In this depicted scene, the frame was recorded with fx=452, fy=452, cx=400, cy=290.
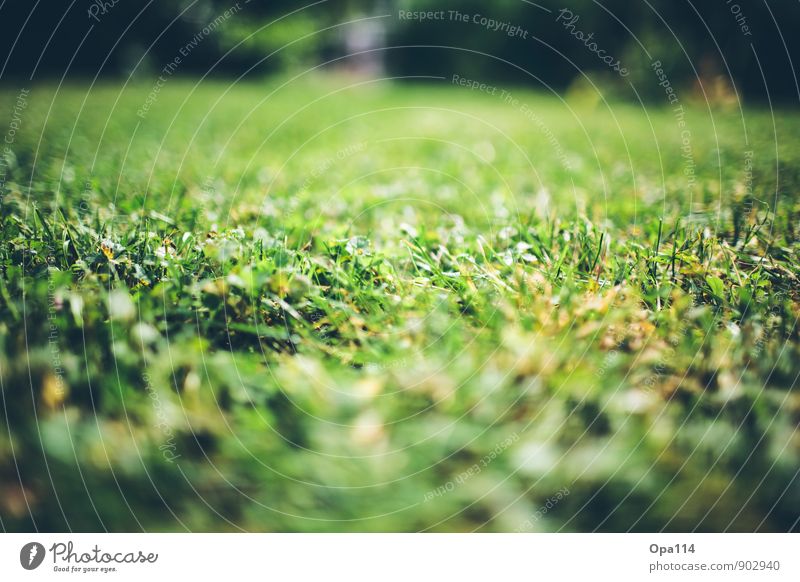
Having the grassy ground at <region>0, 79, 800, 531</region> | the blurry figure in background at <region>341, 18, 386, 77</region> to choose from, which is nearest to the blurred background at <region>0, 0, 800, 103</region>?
the blurry figure in background at <region>341, 18, 386, 77</region>

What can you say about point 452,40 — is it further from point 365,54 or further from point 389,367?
point 389,367

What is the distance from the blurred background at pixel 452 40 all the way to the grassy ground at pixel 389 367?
503 centimetres

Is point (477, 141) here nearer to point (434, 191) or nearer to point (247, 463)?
point (434, 191)

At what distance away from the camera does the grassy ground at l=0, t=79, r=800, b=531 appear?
110 centimetres

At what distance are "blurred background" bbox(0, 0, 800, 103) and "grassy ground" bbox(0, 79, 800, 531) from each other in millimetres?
5026

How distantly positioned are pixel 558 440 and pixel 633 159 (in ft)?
14.9

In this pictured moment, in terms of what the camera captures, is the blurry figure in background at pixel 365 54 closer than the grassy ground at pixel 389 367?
No

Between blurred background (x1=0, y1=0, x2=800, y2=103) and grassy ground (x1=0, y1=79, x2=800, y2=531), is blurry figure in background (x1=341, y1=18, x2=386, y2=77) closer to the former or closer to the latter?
blurred background (x1=0, y1=0, x2=800, y2=103)

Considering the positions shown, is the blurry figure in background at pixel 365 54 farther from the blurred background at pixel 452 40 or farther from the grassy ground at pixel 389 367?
the grassy ground at pixel 389 367

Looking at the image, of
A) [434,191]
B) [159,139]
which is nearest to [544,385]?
[434,191]

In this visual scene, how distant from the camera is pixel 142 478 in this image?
1.05 m

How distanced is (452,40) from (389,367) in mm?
23567

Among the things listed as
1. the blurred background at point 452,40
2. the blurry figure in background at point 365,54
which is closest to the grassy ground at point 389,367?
the blurred background at point 452,40

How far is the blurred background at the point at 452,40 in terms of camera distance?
35.0 feet
